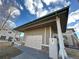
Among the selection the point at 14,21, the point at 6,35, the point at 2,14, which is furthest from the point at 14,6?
the point at 6,35

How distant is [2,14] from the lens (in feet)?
88.0

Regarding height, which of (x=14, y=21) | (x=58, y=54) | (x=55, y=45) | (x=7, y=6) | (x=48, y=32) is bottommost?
(x=58, y=54)

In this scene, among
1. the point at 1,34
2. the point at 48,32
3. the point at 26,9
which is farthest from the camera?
the point at 1,34

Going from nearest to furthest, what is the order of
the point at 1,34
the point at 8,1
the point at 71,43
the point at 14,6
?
1. the point at 71,43
2. the point at 8,1
3. the point at 14,6
4. the point at 1,34

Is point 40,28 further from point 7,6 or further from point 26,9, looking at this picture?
point 26,9

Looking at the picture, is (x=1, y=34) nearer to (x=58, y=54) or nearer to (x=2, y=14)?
(x=2, y=14)

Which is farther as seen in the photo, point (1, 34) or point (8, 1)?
point (1, 34)

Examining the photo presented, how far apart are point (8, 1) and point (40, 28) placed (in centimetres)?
1672

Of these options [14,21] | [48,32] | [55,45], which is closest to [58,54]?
[55,45]

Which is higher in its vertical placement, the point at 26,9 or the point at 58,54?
the point at 26,9

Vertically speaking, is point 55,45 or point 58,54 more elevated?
point 55,45

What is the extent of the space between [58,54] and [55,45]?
60 cm

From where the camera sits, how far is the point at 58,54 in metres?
5.67

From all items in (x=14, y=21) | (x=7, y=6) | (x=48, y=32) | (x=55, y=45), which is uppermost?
(x=7, y=6)
